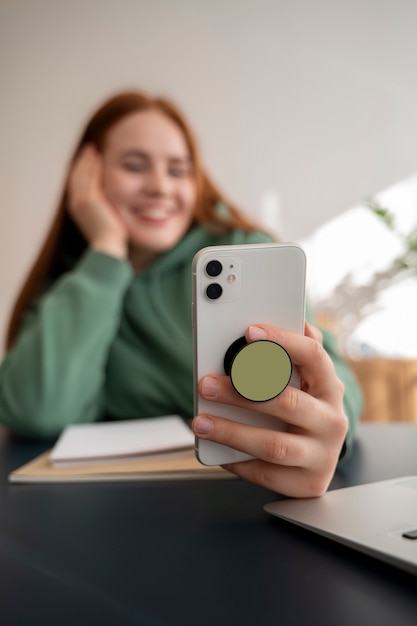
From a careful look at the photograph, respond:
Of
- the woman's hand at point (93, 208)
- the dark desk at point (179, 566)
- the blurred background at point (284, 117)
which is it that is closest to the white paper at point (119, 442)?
the dark desk at point (179, 566)

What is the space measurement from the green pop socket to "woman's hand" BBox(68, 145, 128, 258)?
2.31 feet

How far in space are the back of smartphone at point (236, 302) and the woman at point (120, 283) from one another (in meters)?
0.21

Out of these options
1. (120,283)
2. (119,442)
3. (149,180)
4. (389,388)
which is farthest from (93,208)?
(389,388)

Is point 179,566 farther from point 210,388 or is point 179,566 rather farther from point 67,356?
point 67,356

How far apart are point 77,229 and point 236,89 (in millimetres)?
1686

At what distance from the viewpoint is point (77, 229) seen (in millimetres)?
1303

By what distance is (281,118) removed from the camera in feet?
8.96

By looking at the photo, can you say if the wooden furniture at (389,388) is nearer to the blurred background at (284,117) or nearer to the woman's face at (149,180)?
the blurred background at (284,117)

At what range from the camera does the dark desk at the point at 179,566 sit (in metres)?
0.31

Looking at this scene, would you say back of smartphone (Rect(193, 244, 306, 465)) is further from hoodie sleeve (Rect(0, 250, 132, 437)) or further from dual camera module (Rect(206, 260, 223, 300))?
hoodie sleeve (Rect(0, 250, 132, 437))

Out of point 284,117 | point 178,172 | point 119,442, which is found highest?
point 284,117

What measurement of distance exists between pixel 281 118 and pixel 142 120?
1.67 meters

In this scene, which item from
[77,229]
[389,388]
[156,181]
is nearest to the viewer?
[156,181]

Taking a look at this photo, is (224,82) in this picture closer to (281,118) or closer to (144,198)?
(281,118)
